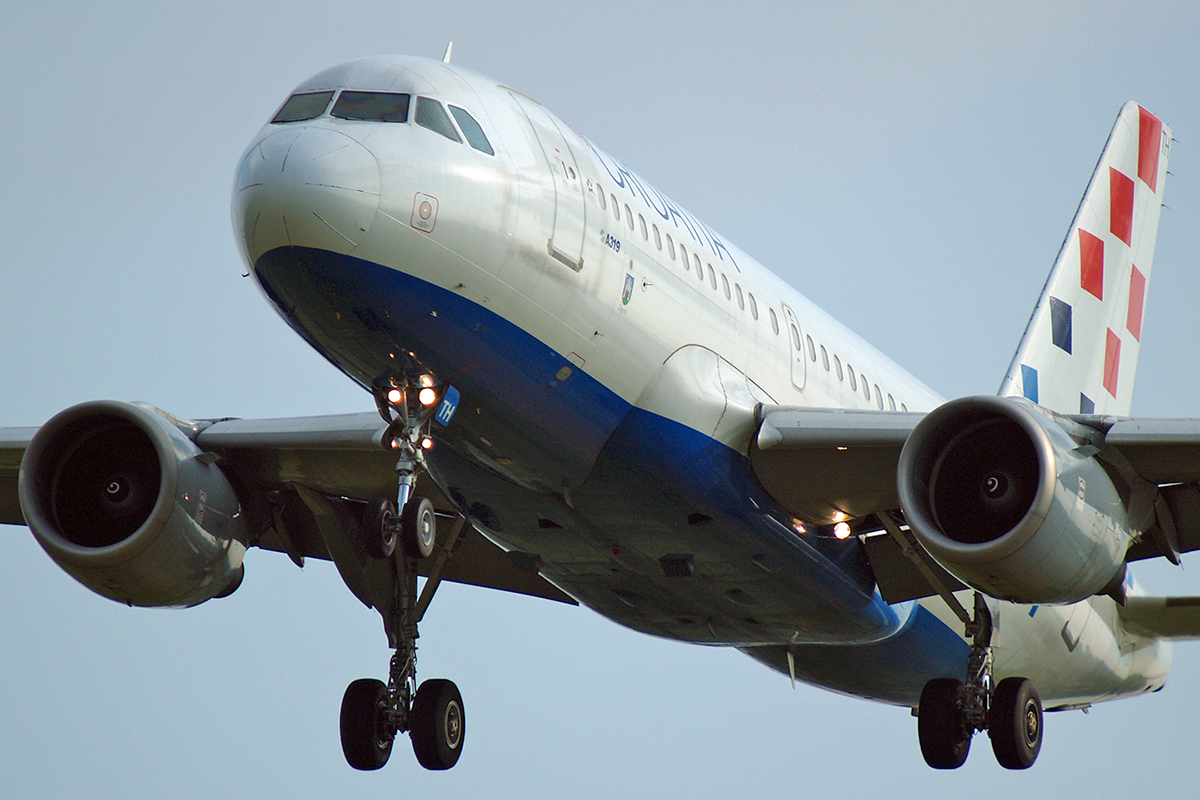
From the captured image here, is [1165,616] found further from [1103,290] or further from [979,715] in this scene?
[1103,290]

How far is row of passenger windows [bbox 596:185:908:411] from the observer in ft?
49.7

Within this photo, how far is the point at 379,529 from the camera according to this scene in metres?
13.1

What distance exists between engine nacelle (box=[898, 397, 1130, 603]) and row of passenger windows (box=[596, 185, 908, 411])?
9.33 feet

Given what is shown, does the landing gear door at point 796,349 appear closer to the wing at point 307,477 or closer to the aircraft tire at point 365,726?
the wing at point 307,477

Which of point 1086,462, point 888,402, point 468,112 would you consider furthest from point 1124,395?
point 468,112

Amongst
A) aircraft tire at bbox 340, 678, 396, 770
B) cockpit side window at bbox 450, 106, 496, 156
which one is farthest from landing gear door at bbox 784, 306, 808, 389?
aircraft tire at bbox 340, 678, 396, 770

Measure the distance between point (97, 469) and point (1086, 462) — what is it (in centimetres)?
1081

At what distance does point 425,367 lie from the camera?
13.7m

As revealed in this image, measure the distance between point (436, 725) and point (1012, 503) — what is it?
7614mm

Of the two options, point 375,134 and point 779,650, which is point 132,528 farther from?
point 779,650

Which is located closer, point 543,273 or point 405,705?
point 543,273

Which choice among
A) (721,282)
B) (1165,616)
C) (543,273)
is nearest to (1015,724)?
(1165,616)

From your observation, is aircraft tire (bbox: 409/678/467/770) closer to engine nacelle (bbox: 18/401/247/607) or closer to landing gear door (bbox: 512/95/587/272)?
engine nacelle (bbox: 18/401/247/607)

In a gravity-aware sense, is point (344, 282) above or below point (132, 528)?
above
